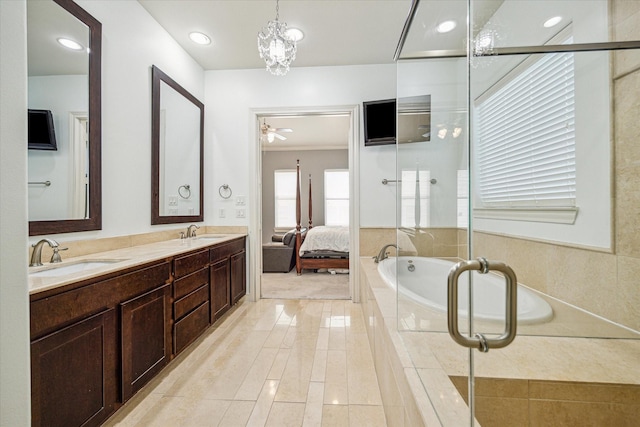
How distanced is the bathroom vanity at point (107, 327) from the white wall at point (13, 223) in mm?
375

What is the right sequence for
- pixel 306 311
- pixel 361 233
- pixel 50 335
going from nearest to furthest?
pixel 50 335
pixel 306 311
pixel 361 233

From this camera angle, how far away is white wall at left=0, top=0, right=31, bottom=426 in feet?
2.30

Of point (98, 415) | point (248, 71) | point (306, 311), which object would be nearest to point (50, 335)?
point (98, 415)

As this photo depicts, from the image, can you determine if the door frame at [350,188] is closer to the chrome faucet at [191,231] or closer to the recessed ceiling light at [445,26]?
the chrome faucet at [191,231]

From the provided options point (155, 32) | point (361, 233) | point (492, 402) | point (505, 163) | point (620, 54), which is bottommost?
point (492, 402)

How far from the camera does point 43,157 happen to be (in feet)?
5.08

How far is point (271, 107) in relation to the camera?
3330mm

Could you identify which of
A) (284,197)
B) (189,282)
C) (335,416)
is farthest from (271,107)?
(284,197)

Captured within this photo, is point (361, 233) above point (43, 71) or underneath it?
underneath

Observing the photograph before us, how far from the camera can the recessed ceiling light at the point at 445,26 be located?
1.34 meters

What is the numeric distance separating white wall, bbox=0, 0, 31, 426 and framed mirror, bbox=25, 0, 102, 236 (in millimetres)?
984

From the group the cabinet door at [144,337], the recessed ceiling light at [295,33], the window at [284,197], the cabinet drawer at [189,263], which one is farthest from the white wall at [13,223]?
the window at [284,197]

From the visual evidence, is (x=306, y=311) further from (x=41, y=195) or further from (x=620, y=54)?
(x=620, y=54)

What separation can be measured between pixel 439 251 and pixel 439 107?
96 centimetres
